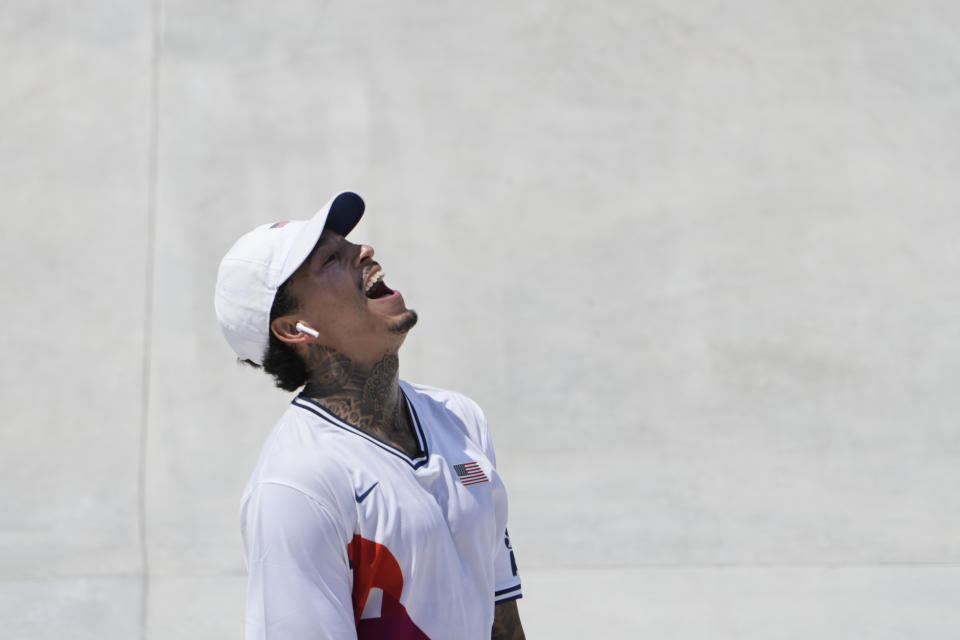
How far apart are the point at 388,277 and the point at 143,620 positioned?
192 cm

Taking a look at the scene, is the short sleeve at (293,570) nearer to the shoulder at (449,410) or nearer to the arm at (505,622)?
the shoulder at (449,410)

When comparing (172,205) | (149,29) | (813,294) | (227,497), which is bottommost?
(227,497)

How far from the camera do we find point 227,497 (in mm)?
4598

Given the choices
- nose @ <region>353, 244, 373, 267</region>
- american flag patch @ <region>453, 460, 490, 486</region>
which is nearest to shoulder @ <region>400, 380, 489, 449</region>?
american flag patch @ <region>453, 460, 490, 486</region>

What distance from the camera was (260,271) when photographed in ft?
4.92

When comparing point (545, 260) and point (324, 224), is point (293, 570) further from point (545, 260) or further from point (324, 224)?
point (545, 260)

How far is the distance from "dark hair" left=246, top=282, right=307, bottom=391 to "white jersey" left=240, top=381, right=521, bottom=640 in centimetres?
6

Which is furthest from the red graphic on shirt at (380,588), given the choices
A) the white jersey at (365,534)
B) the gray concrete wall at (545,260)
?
the gray concrete wall at (545,260)

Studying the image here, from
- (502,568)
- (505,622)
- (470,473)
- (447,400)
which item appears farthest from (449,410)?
(505,622)

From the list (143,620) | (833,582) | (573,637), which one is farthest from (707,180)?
(143,620)

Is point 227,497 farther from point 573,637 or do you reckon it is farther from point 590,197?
point 590,197

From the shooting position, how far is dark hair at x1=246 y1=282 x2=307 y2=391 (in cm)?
152

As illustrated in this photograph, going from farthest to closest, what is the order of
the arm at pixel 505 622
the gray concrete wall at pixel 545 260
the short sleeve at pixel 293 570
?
the gray concrete wall at pixel 545 260, the arm at pixel 505 622, the short sleeve at pixel 293 570

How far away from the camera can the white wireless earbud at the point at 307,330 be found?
1525 millimetres
